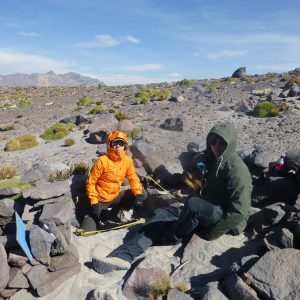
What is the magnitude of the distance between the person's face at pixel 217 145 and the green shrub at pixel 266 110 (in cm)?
1023

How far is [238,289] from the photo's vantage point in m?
4.30

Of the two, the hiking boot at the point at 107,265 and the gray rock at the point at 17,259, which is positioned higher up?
the gray rock at the point at 17,259

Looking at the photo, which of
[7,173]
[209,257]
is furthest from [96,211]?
[7,173]

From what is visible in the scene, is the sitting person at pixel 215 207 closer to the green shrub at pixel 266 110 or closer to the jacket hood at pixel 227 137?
the jacket hood at pixel 227 137

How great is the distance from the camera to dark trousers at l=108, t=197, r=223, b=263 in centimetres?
534

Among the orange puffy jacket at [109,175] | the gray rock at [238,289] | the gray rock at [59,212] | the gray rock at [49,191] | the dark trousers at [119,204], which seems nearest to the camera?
the gray rock at [238,289]

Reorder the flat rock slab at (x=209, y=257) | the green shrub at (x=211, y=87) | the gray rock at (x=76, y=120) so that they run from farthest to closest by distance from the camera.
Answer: the green shrub at (x=211, y=87) → the gray rock at (x=76, y=120) → the flat rock slab at (x=209, y=257)

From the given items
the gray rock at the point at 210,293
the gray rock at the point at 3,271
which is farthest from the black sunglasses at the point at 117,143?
the gray rock at the point at 210,293

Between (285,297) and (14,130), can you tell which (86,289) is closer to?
(285,297)

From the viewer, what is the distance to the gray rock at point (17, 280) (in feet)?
17.5

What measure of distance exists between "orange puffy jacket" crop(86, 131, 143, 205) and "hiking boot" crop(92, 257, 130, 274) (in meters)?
1.41

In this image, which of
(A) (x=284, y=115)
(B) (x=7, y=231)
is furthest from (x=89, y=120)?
(B) (x=7, y=231)

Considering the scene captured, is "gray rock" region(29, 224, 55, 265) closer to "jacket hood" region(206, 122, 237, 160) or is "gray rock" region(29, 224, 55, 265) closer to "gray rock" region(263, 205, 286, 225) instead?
"jacket hood" region(206, 122, 237, 160)

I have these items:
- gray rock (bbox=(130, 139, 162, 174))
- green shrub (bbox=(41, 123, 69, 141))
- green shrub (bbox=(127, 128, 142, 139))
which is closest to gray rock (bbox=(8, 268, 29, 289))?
gray rock (bbox=(130, 139, 162, 174))
